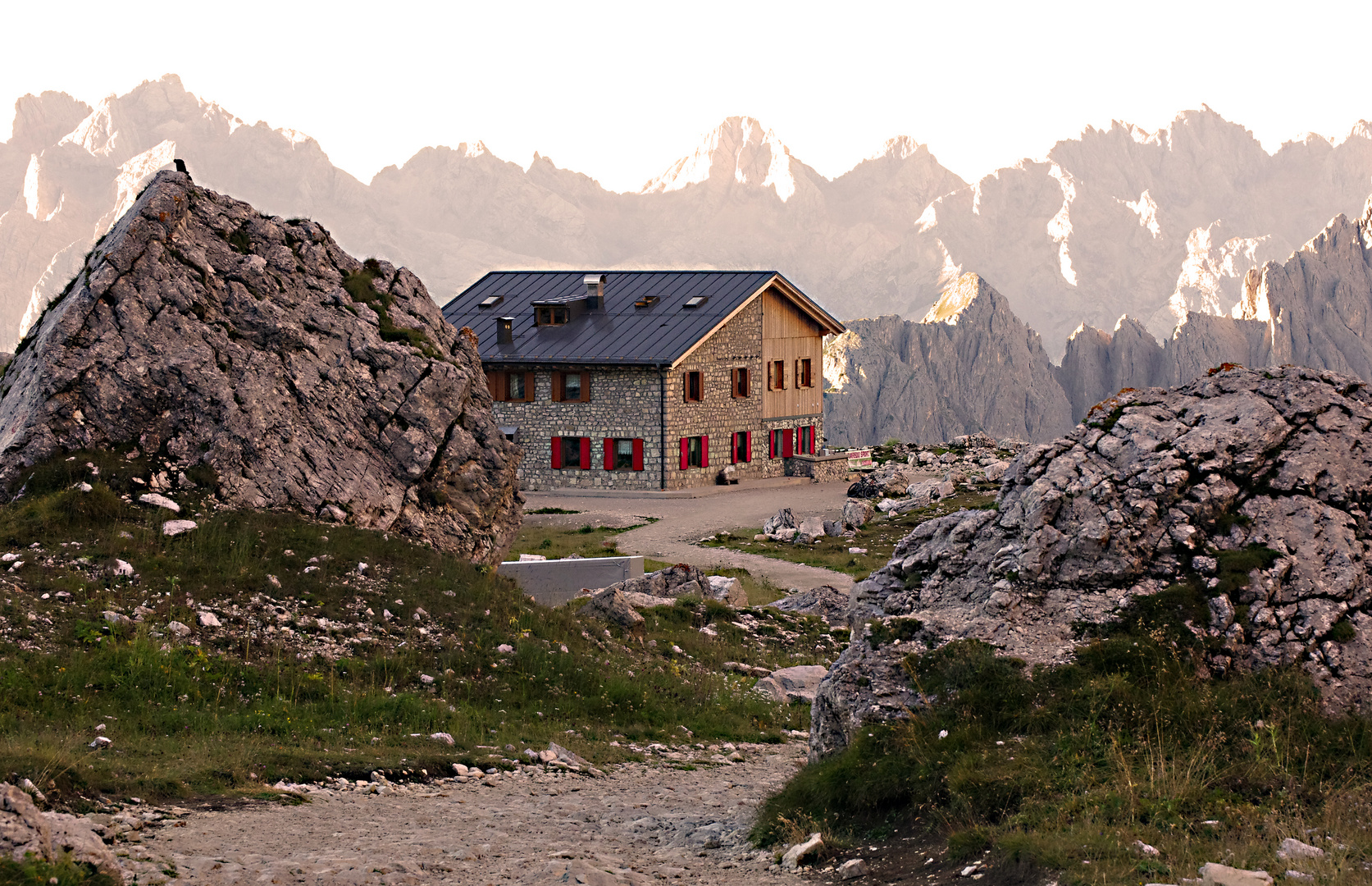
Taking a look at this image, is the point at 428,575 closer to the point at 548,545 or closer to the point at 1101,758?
the point at 1101,758

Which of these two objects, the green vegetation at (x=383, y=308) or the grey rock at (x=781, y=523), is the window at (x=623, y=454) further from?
the green vegetation at (x=383, y=308)

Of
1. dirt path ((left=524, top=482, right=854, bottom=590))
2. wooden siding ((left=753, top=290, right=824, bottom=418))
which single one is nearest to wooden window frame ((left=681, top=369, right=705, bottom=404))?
dirt path ((left=524, top=482, right=854, bottom=590))

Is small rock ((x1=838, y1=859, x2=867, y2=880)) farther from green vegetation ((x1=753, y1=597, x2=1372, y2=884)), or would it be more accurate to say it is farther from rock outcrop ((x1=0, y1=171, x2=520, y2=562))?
rock outcrop ((x1=0, y1=171, x2=520, y2=562))

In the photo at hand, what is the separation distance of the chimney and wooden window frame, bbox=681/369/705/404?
7570mm

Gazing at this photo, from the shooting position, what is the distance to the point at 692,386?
5834 cm

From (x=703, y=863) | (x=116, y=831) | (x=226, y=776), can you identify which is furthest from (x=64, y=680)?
(x=703, y=863)

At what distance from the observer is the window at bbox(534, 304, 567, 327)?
6178 cm

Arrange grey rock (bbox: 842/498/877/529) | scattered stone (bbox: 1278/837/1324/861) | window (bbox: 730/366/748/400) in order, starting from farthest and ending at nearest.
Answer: window (bbox: 730/366/748/400), grey rock (bbox: 842/498/877/529), scattered stone (bbox: 1278/837/1324/861)

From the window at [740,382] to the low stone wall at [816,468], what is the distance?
4.63 m

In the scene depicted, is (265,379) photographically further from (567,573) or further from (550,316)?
(550,316)

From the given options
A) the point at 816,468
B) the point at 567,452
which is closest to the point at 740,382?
the point at 816,468

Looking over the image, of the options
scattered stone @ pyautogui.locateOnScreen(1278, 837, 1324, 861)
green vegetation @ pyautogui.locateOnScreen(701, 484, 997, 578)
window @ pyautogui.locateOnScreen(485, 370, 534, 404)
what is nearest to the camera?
scattered stone @ pyautogui.locateOnScreen(1278, 837, 1324, 861)

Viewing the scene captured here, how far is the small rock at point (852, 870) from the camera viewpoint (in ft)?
31.1

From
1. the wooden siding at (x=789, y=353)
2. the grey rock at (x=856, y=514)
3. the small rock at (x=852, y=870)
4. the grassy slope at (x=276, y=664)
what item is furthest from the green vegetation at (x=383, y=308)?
the wooden siding at (x=789, y=353)
